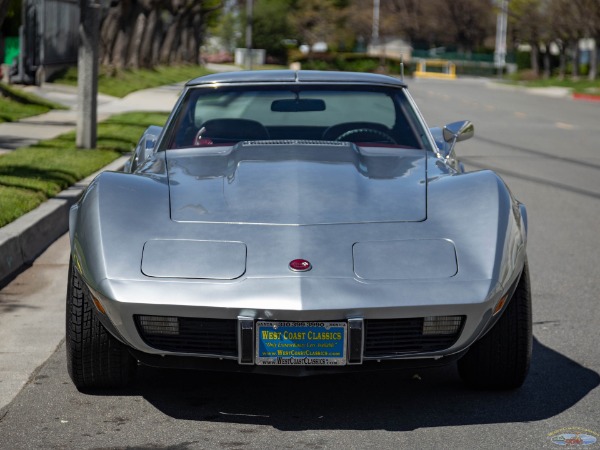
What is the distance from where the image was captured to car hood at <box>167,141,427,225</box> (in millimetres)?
4750

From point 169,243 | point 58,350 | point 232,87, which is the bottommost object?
point 58,350

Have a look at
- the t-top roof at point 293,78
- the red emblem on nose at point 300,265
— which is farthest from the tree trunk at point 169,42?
the red emblem on nose at point 300,265

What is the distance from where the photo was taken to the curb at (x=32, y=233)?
24.7 feet

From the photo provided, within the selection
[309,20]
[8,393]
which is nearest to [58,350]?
[8,393]

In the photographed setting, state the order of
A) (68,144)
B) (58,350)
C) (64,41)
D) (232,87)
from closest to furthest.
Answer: (58,350) → (232,87) → (68,144) → (64,41)

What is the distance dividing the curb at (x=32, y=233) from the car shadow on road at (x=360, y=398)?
2603 mm

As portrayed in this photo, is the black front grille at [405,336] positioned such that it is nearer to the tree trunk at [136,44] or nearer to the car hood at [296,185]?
the car hood at [296,185]

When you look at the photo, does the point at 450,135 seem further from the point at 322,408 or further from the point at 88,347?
the point at 88,347

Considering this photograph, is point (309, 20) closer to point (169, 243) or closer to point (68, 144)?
point (68, 144)

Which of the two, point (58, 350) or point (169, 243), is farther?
point (58, 350)

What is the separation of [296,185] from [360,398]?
0.94 metres

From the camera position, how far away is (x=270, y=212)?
4.74 metres

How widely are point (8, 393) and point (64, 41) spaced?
87.6ft

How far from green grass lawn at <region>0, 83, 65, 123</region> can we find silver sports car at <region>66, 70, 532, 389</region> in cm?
1435
